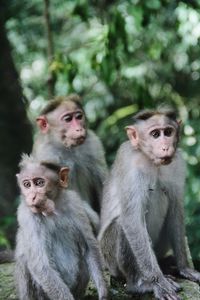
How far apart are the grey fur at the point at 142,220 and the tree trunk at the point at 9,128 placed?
3.57 m

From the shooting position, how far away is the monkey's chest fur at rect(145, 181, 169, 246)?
24.9ft

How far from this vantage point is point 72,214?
7270mm

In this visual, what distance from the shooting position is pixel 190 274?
785 centimetres

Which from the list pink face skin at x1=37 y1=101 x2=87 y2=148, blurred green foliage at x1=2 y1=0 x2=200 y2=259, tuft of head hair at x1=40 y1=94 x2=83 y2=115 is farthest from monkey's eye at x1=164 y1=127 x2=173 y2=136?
blurred green foliage at x1=2 y1=0 x2=200 y2=259

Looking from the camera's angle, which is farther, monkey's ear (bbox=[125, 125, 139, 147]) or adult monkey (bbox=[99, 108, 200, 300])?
monkey's ear (bbox=[125, 125, 139, 147])

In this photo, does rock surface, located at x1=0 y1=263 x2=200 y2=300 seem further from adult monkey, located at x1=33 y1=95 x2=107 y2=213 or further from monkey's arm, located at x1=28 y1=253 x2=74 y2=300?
adult monkey, located at x1=33 y1=95 x2=107 y2=213

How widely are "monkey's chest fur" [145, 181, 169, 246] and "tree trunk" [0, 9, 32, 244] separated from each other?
3.91 m

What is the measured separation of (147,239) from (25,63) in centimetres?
689

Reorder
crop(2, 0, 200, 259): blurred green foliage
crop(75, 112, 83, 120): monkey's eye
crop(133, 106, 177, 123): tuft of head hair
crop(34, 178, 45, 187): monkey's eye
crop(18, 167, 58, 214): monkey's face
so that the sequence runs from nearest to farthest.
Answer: crop(18, 167, 58, 214): monkey's face, crop(34, 178, 45, 187): monkey's eye, crop(133, 106, 177, 123): tuft of head hair, crop(75, 112, 83, 120): monkey's eye, crop(2, 0, 200, 259): blurred green foliage

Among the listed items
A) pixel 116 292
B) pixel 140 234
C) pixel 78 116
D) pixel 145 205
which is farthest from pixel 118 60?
pixel 116 292

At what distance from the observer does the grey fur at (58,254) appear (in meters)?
6.98

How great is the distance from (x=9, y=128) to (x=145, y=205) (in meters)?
4.30

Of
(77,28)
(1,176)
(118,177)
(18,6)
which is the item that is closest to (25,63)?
(77,28)

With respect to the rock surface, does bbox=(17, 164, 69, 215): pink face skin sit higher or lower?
higher
